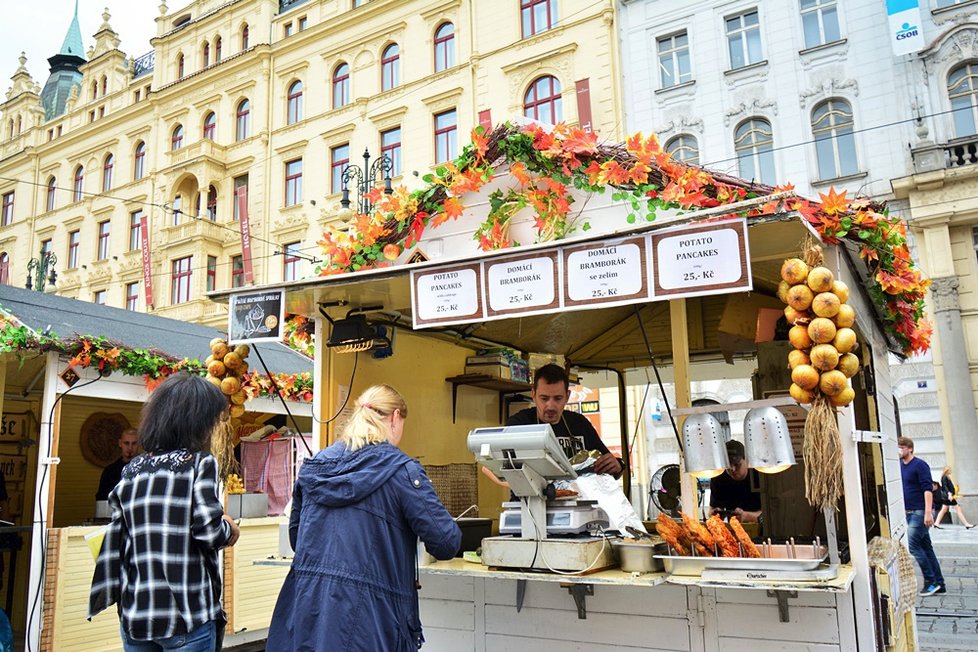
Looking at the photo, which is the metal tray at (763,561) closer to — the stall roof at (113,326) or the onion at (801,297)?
the onion at (801,297)

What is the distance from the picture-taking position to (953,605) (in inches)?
315

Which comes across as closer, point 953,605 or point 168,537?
point 168,537

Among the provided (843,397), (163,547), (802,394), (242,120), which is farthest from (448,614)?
(242,120)

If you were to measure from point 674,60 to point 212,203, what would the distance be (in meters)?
16.4

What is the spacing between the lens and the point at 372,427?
308 cm

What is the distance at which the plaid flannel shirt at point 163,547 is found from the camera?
284 centimetres

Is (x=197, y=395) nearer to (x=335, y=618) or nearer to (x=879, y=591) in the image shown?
(x=335, y=618)

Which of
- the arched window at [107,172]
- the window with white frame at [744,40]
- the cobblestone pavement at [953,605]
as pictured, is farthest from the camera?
the arched window at [107,172]

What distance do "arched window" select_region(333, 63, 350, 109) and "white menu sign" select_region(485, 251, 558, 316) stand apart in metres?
21.6

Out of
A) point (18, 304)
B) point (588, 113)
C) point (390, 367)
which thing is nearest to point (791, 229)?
point (390, 367)

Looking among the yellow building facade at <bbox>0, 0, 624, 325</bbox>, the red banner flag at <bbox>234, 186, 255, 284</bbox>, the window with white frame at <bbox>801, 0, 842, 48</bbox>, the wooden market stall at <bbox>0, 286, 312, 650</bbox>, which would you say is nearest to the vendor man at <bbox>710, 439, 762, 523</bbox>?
the wooden market stall at <bbox>0, 286, 312, 650</bbox>

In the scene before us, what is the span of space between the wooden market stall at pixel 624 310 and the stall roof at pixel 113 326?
1477mm

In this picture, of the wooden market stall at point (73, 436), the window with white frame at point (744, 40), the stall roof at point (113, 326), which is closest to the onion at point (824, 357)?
the stall roof at point (113, 326)

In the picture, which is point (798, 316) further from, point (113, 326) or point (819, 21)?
point (819, 21)
